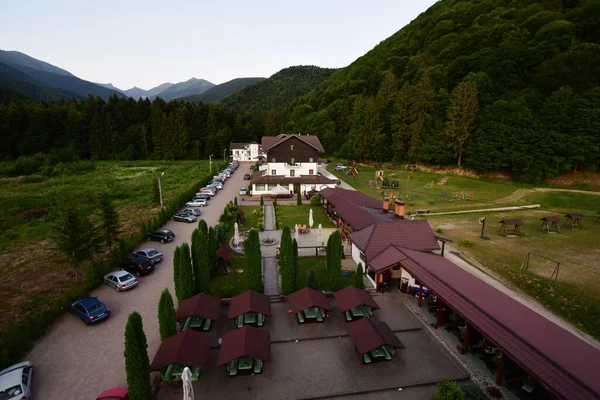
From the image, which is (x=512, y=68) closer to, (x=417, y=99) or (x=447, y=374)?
(x=417, y=99)

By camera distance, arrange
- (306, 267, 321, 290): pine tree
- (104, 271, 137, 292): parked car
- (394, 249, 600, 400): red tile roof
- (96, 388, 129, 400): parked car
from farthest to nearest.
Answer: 1. (104, 271, 137, 292): parked car
2. (306, 267, 321, 290): pine tree
3. (96, 388, 129, 400): parked car
4. (394, 249, 600, 400): red tile roof

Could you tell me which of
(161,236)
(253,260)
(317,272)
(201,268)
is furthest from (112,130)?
(253,260)

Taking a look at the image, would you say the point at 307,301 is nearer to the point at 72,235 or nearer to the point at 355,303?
the point at 355,303

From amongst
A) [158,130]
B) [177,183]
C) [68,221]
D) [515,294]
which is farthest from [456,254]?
[158,130]

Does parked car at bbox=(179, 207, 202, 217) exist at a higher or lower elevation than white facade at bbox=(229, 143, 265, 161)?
lower

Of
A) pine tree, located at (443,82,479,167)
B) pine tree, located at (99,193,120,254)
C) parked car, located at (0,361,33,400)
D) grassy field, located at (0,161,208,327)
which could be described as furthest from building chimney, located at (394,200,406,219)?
pine tree, located at (443,82,479,167)

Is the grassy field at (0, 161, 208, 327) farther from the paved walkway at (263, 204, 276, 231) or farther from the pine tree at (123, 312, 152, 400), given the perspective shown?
the paved walkway at (263, 204, 276, 231)

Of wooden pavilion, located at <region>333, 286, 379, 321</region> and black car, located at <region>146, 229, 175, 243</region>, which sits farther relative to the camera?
black car, located at <region>146, 229, 175, 243</region>
